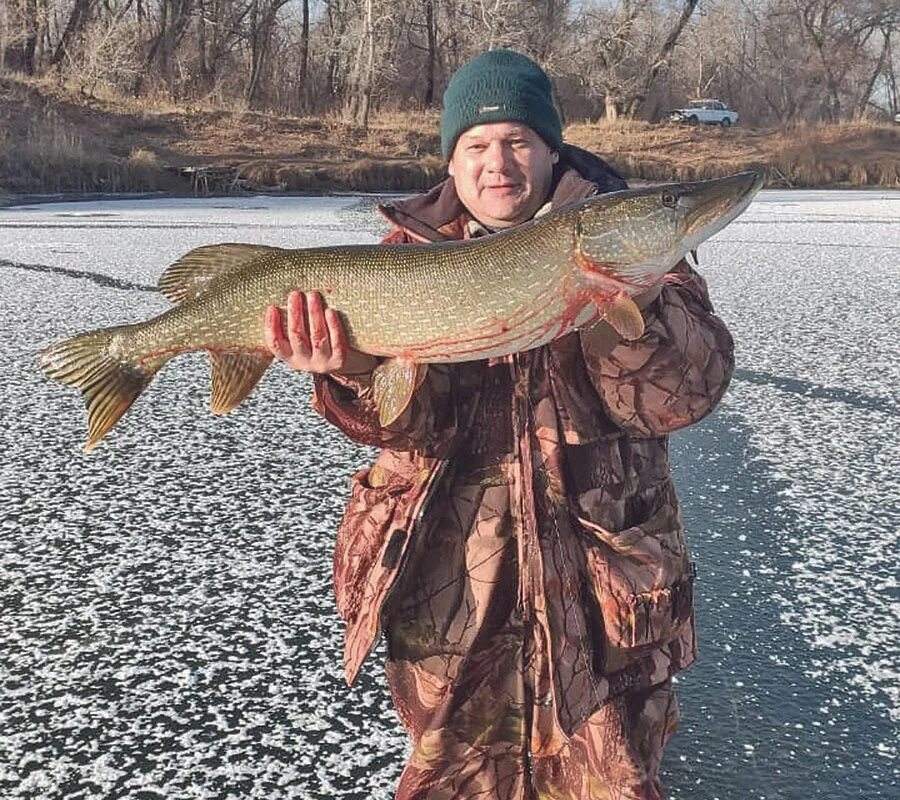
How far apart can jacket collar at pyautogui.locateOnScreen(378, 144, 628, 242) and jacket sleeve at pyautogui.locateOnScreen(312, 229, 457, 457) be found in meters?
0.25

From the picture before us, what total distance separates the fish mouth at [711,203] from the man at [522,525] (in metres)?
0.11

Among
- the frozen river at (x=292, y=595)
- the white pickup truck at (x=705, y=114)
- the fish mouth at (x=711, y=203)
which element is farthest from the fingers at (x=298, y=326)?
the white pickup truck at (x=705, y=114)

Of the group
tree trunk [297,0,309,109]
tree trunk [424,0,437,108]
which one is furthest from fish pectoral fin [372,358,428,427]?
tree trunk [297,0,309,109]

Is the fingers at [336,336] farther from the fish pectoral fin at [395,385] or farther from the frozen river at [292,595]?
the frozen river at [292,595]

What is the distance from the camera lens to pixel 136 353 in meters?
1.77

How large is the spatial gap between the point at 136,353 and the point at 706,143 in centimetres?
2745

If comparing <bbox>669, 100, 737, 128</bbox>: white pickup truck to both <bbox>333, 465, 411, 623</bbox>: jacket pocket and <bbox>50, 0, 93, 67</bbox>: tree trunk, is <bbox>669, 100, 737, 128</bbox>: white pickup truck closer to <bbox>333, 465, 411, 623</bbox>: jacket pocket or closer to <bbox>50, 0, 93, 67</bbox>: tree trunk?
<bbox>50, 0, 93, 67</bbox>: tree trunk

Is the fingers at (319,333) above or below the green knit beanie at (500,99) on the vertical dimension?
below

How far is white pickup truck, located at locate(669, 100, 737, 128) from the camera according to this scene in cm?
3027

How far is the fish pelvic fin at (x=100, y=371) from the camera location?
177cm

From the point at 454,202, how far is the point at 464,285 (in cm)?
20

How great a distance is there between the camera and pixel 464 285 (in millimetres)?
1586

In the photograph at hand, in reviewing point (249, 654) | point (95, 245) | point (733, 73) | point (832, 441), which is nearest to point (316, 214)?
point (95, 245)

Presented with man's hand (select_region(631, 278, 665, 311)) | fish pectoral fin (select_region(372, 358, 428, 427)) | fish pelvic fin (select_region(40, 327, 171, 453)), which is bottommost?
fish pelvic fin (select_region(40, 327, 171, 453))
